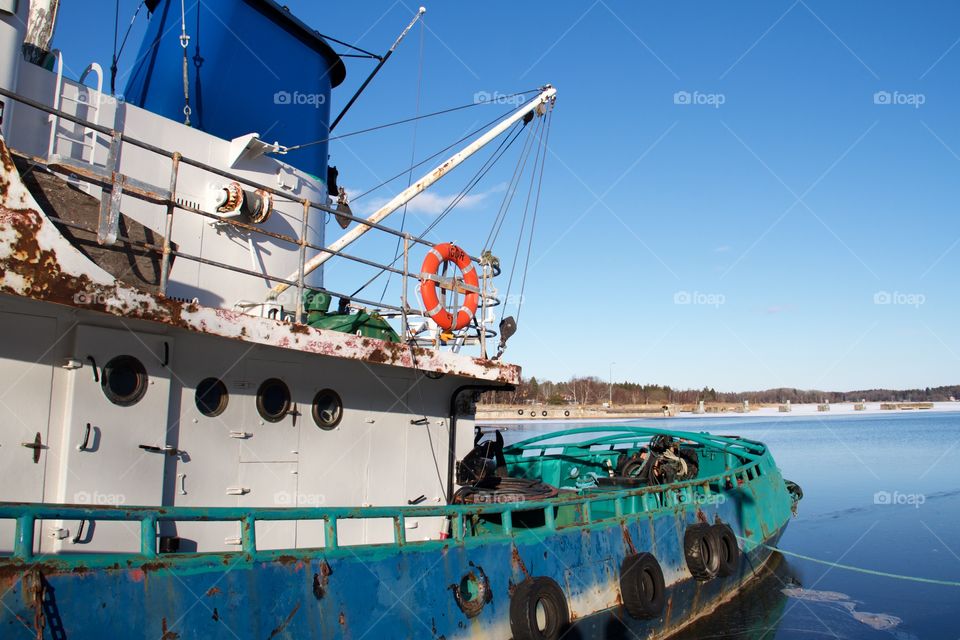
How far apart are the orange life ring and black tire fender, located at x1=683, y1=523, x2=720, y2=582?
14.2 feet

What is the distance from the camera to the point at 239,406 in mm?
6109

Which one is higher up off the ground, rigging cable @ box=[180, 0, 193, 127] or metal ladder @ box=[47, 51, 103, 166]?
rigging cable @ box=[180, 0, 193, 127]

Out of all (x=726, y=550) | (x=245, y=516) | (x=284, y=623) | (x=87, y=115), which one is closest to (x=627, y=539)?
(x=726, y=550)

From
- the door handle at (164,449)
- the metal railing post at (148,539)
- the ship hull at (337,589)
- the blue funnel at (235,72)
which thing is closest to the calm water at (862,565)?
the ship hull at (337,589)

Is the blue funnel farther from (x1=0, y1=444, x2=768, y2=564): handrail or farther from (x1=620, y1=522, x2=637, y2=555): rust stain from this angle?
(x1=620, y1=522, x2=637, y2=555): rust stain

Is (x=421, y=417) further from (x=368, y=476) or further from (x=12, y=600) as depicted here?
(x=12, y=600)

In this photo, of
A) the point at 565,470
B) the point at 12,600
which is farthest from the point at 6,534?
the point at 565,470

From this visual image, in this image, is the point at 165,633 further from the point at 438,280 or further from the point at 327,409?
the point at 438,280

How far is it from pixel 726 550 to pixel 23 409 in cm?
876

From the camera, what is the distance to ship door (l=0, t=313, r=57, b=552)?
459cm

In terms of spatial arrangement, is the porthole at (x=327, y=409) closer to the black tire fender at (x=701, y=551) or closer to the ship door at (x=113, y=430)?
the ship door at (x=113, y=430)

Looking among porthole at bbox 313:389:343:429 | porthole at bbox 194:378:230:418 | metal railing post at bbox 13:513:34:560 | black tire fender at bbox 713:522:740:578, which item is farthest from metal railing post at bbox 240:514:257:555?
black tire fender at bbox 713:522:740:578

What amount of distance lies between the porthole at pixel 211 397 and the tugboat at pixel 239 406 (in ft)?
0.07

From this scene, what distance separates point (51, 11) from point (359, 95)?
18.7 feet
